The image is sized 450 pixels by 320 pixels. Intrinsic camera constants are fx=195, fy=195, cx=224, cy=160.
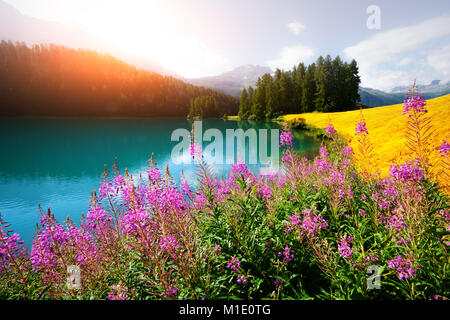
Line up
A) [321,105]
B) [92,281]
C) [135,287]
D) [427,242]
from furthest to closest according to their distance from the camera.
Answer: [321,105]
[92,281]
[135,287]
[427,242]

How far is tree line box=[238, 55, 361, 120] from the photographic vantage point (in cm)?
6706

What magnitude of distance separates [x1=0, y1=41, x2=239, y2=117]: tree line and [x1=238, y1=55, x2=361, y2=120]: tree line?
37.0 metres

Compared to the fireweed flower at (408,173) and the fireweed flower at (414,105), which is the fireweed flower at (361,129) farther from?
the fireweed flower at (408,173)

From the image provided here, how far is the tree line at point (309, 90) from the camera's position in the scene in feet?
220

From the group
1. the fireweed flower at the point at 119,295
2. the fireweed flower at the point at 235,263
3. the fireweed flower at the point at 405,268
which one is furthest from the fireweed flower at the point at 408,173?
the fireweed flower at the point at 119,295

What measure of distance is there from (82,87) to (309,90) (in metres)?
129

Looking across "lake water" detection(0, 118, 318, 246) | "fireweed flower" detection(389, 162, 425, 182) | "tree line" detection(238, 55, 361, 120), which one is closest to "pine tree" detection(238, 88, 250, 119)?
"tree line" detection(238, 55, 361, 120)

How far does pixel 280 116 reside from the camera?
2717 inches

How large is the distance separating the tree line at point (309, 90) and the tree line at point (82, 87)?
37044 millimetres

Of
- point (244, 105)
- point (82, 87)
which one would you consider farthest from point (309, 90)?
point (82, 87)

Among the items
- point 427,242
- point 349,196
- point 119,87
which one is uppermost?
point 119,87
